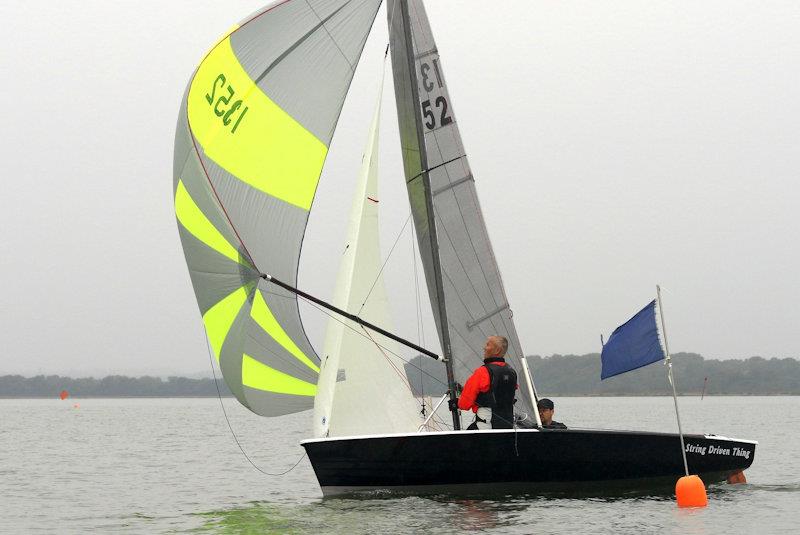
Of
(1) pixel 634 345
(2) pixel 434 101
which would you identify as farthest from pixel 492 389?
(2) pixel 434 101

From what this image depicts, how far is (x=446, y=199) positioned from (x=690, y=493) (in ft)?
15.8

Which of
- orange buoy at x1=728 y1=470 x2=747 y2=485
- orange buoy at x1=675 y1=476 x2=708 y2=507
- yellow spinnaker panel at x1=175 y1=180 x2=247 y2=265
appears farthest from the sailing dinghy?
orange buoy at x1=675 y1=476 x2=708 y2=507

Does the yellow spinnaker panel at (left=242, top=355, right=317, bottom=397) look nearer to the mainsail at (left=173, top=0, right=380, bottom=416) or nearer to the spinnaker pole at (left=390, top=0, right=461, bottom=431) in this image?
the mainsail at (left=173, top=0, right=380, bottom=416)

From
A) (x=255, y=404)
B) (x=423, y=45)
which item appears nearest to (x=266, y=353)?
(x=255, y=404)

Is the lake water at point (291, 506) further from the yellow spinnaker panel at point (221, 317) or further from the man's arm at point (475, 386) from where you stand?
the yellow spinnaker panel at point (221, 317)

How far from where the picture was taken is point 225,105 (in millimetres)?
13766

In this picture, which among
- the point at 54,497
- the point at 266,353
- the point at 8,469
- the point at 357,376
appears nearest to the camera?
the point at 357,376

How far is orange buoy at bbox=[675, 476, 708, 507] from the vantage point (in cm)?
1205

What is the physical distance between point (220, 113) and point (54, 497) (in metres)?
7.27

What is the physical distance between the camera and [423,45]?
47.1 ft

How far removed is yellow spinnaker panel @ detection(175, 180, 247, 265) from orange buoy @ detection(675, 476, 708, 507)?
19.4 ft

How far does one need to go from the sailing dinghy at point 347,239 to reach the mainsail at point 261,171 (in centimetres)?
2

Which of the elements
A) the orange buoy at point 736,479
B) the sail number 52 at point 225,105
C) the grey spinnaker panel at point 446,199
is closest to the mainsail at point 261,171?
the sail number 52 at point 225,105

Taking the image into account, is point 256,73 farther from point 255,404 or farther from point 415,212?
point 255,404
